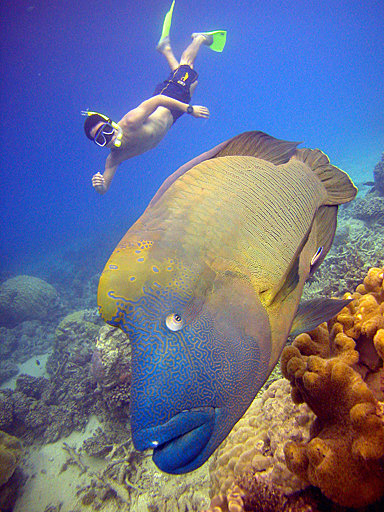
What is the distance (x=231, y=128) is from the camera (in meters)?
121

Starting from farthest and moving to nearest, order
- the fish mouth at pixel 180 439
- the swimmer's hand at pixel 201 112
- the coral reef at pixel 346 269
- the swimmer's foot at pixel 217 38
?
1. the swimmer's foot at pixel 217 38
2. the swimmer's hand at pixel 201 112
3. the coral reef at pixel 346 269
4. the fish mouth at pixel 180 439

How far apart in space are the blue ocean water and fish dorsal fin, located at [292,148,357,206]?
17622 millimetres

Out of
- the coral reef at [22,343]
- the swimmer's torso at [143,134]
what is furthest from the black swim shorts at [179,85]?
the coral reef at [22,343]

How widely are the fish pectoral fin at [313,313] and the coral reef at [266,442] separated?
85 centimetres

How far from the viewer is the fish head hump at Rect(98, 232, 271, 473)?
0.82 meters

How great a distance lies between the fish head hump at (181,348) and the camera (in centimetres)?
82

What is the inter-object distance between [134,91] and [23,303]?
6322 centimetres

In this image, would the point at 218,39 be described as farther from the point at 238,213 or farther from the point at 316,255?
the point at 238,213

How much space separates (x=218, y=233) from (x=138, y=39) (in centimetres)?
6037

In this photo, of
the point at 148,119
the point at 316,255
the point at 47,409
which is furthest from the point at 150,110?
the point at 47,409

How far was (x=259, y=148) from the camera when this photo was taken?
1666 millimetres

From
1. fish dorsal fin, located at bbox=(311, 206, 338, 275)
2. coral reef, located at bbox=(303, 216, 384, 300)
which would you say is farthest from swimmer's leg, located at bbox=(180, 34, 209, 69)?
fish dorsal fin, located at bbox=(311, 206, 338, 275)

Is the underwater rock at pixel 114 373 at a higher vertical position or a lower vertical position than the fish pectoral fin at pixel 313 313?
lower

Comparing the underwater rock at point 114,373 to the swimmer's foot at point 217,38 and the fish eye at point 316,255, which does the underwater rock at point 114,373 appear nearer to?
the fish eye at point 316,255
